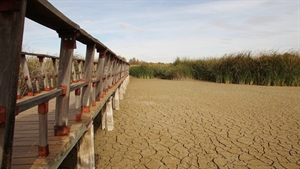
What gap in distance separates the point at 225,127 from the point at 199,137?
1.06 m

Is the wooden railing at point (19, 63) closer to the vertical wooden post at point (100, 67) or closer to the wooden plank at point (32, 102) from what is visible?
the wooden plank at point (32, 102)

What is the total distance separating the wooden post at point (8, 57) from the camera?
3.95ft

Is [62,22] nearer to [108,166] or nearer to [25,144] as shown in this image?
[25,144]

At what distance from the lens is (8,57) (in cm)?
122

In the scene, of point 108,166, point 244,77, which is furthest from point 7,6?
point 244,77

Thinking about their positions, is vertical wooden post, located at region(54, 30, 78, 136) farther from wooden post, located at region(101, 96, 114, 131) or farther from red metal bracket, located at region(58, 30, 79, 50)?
wooden post, located at region(101, 96, 114, 131)

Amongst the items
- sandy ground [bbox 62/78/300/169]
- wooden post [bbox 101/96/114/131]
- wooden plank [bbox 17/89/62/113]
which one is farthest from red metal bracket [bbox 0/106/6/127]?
wooden post [bbox 101/96/114/131]

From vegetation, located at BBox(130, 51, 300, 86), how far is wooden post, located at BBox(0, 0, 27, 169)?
17.0 m

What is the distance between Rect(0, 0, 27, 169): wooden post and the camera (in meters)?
1.21

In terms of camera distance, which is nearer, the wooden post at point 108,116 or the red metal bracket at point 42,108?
the red metal bracket at point 42,108

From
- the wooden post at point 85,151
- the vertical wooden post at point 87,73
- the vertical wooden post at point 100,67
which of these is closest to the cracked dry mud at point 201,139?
the wooden post at point 85,151

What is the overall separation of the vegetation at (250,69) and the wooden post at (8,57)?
17.0 meters

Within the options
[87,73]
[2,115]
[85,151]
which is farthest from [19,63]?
[85,151]

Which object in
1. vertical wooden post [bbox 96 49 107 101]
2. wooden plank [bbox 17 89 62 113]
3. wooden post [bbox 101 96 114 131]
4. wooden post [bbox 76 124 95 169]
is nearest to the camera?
wooden plank [bbox 17 89 62 113]
